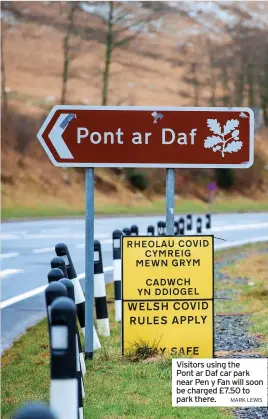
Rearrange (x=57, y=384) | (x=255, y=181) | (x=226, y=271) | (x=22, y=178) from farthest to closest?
(x=255, y=181) → (x=22, y=178) → (x=226, y=271) → (x=57, y=384)

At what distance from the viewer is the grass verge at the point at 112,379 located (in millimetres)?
6207

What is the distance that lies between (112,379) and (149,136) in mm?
1791

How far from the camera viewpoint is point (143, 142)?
7695 millimetres

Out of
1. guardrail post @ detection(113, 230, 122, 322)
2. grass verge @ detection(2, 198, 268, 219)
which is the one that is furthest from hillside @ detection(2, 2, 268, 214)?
guardrail post @ detection(113, 230, 122, 322)

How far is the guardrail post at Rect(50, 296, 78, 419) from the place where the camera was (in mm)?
3955

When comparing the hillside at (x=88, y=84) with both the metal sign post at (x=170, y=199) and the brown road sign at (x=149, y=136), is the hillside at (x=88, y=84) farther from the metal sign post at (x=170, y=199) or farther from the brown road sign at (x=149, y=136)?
the brown road sign at (x=149, y=136)

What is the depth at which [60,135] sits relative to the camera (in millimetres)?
→ 7707

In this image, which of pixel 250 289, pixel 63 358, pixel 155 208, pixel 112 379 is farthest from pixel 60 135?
pixel 155 208

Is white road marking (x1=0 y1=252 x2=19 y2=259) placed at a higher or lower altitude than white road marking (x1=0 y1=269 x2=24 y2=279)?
higher

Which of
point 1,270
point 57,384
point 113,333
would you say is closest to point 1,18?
point 1,270

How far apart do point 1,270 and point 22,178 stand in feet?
158

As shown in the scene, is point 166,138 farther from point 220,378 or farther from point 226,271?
point 226,271

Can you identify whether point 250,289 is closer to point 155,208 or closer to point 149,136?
point 149,136

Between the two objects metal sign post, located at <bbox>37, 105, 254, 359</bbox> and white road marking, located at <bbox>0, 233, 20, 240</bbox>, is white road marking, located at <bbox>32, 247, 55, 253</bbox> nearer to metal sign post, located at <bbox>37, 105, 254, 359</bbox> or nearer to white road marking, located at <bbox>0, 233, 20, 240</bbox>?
white road marking, located at <bbox>0, 233, 20, 240</bbox>
